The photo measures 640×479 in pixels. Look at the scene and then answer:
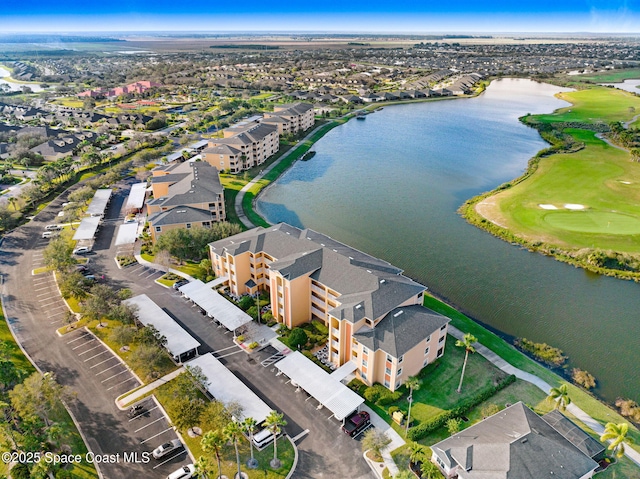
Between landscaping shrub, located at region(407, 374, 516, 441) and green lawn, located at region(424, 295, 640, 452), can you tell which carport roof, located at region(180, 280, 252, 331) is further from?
green lawn, located at region(424, 295, 640, 452)

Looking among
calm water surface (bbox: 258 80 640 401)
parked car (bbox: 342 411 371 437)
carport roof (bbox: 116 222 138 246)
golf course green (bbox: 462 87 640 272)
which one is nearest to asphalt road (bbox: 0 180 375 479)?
parked car (bbox: 342 411 371 437)

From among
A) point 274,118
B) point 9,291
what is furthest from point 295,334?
point 274,118

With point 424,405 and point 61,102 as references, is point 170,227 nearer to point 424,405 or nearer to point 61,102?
point 424,405

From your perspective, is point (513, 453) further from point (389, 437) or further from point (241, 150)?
point (241, 150)

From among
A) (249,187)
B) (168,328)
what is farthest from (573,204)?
(168,328)

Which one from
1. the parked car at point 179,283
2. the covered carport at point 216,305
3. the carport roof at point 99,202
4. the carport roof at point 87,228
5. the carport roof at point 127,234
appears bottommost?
the parked car at point 179,283

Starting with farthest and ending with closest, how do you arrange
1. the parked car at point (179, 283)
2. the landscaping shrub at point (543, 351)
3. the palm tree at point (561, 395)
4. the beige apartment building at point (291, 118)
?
1. the beige apartment building at point (291, 118)
2. the parked car at point (179, 283)
3. the landscaping shrub at point (543, 351)
4. the palm tree at point (561, 395)

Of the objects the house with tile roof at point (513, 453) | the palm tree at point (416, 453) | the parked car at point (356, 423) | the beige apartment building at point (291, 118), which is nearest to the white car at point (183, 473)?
the parked car at point (356, 423)

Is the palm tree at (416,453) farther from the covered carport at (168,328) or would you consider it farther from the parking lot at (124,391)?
the covered carport at (168,328)
